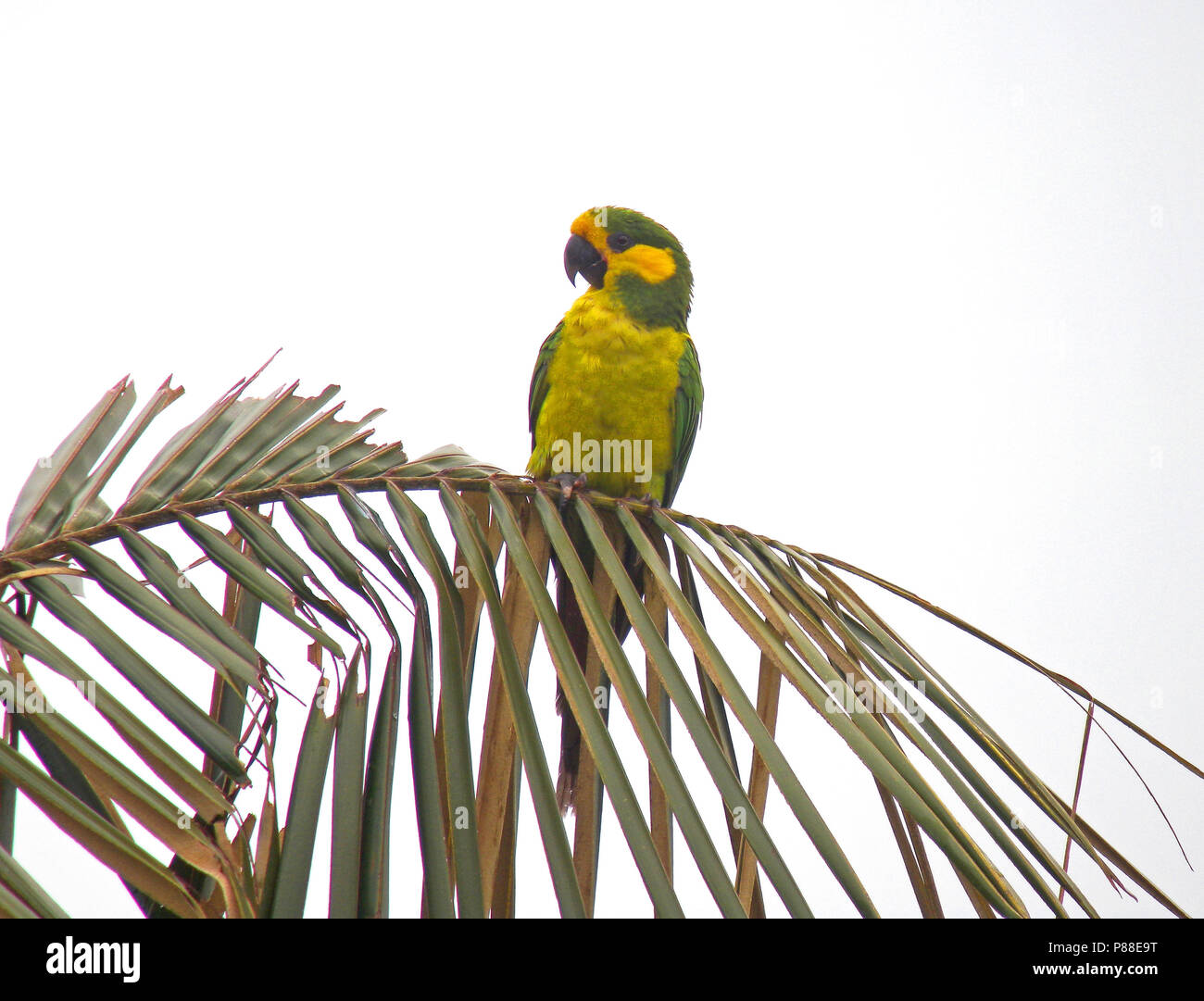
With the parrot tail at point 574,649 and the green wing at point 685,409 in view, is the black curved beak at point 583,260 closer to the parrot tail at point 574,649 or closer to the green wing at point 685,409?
the green wing at point 685,409

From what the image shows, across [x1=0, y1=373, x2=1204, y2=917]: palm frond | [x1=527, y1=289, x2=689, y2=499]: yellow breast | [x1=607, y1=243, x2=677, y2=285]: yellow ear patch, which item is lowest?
[x1=0, y1=373, x2=1204, y2=917]: palm frond

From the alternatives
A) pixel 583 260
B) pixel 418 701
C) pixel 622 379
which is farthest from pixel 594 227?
pixel 418 701

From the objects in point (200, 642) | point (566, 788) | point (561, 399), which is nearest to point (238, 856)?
point (200, 642)

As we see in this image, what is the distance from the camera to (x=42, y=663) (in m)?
1.31

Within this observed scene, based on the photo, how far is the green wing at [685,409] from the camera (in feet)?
11.8

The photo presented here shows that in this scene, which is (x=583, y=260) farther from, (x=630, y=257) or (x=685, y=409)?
(x=685, y=409)

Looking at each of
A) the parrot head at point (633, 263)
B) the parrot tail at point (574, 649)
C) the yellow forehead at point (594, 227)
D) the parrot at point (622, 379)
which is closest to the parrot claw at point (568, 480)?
the parrot at point (622, 379)

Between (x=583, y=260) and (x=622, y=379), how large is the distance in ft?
2.35

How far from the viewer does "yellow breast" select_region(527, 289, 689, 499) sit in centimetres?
344

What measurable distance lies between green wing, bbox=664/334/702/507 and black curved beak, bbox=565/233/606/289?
1.23ft

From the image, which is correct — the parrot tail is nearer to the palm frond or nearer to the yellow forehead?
the palm frond

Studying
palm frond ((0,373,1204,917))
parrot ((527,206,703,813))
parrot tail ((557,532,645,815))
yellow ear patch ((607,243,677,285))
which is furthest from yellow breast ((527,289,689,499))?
palm frond ((0,373,1204,917))

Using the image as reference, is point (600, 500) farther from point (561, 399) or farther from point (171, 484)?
point (561, 399)

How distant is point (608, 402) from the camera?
343 cm
